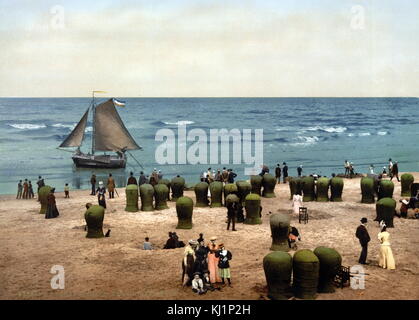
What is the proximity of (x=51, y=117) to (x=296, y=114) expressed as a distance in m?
64.1

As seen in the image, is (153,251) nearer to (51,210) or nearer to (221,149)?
(51,210)

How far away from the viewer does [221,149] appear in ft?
230

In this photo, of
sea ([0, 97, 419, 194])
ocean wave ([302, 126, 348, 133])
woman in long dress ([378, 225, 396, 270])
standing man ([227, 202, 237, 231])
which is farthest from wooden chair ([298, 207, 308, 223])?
ocean wave ([302, 126, 348, 133])

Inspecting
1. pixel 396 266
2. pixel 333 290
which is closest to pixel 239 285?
pixel 333 290

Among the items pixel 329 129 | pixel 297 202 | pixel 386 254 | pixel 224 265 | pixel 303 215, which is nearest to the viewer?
pixel 224 265

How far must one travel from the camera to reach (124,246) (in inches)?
763

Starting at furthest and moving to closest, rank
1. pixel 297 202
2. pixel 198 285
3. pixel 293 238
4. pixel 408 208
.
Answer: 1. pixel 408 208
2. pixel 297 202
3. pixel 293 238
4. pixel 198 285

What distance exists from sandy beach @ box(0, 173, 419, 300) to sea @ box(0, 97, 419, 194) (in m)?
21.0

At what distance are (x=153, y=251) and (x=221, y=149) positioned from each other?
51.9 metres

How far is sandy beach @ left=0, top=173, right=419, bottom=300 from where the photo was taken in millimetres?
14477

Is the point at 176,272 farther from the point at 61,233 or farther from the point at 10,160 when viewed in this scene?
Result: the point at 10,160

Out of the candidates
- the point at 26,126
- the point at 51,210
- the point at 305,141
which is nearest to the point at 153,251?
the point at 51,210

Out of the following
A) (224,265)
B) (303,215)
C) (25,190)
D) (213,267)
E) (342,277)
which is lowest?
(342,277)
